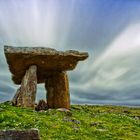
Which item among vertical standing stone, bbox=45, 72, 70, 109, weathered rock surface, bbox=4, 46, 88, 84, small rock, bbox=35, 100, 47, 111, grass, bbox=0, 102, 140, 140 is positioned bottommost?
grass, bbox=0, 102, 140, 140

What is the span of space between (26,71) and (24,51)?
10.7 feet

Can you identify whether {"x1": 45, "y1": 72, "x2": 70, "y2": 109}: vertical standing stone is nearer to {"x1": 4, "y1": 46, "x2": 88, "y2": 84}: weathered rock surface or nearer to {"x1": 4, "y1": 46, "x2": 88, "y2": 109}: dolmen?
{"x1": 4, "y1": 46, "x2": 88, "y2": 109}: dolmen

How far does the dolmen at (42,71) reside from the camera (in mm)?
35750

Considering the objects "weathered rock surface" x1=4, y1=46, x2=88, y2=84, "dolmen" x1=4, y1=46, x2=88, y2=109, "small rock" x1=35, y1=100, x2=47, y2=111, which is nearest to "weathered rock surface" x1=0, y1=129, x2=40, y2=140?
"dolmen" x1=4, y1=46, x2=88, y2=109

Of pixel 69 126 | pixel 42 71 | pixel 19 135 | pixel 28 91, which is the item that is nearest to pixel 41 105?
pixel 28 91

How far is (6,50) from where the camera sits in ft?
116

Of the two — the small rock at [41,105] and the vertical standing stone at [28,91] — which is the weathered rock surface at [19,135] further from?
the small rock at [41,105]

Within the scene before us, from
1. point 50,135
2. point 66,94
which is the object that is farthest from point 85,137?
point 66,94

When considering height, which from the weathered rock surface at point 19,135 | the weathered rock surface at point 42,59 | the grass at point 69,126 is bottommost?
the weathered rock surface at point 19,135

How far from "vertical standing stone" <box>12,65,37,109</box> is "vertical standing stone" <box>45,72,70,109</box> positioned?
10.7ft

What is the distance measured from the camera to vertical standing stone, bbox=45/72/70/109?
38875mm

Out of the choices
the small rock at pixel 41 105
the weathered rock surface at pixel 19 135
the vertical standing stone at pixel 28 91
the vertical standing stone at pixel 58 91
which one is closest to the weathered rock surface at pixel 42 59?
the vertical standing stone at pixel 58 91

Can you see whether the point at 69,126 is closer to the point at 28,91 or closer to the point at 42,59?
the point at 28,91

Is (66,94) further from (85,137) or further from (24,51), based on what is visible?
(85,137)
